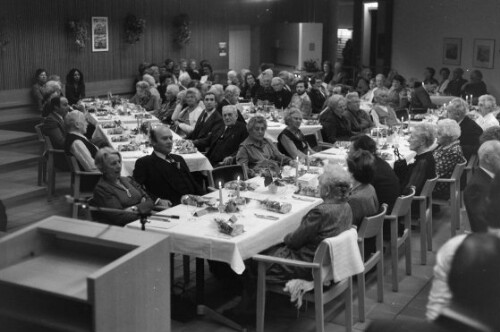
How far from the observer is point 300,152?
821 cm

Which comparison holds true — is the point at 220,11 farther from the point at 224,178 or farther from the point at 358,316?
the point at 358,316

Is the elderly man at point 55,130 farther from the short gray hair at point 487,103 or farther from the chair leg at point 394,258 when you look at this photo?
the short gray hair at point 487,103

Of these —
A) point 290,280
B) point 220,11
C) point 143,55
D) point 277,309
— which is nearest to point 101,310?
point 290,280

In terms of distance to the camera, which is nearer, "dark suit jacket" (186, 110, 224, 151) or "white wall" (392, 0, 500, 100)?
"dark suit jacket" (186, 110, 224, 151)

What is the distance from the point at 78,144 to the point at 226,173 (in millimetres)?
1744

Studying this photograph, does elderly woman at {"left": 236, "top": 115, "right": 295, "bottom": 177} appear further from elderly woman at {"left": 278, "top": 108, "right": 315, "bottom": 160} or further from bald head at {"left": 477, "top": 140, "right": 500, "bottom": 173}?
bald head at {"left": 477, "top": 140, "right": 500, "bottom": 173}

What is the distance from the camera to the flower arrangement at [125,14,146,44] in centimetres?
1712

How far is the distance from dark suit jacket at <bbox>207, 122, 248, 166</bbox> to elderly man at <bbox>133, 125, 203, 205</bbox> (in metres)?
2.00

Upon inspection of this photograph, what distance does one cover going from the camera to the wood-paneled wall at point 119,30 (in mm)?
14172

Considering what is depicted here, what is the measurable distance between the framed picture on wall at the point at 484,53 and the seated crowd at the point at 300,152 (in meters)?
4.59

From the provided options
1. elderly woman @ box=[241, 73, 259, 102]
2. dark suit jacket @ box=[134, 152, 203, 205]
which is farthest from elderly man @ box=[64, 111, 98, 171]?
elderly woman @ box=[241, 73, 259, 102]

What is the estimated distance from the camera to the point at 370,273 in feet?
21.3

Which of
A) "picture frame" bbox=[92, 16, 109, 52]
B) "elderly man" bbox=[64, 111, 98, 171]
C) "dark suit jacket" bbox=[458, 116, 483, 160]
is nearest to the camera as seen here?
"elderly man" bbox=[64, 111, 98, 171]

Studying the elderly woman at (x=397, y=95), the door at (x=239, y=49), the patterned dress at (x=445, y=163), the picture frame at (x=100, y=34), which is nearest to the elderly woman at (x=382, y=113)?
the elderly woman at (x=397, y=95)
